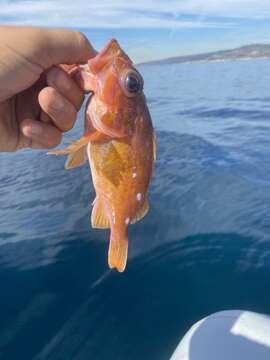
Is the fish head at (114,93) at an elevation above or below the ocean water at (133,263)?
above

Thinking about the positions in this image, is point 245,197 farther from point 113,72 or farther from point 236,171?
point 113,72

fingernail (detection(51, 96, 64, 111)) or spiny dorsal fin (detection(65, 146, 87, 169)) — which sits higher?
fingernail (detection(51, 96, 64, 111))

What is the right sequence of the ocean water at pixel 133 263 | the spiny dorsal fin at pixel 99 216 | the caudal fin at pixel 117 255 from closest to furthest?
the caudal fin at pixel 117 255
the spiny dorsal fin at pixel 99 216
the ocean water at pixel 133 263

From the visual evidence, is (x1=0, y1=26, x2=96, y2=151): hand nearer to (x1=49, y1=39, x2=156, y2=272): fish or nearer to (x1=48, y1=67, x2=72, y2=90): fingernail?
(x1=48, y1=67, x2=72, y2=90): fingernail

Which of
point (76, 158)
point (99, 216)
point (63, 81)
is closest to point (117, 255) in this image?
point (99, 216)

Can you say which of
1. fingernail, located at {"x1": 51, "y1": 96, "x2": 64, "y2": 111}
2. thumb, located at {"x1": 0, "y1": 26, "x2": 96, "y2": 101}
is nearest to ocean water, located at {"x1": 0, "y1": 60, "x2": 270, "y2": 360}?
fingernail, located at {"x1": 51, "y1": 96, "x2": 64, "y2": 111}

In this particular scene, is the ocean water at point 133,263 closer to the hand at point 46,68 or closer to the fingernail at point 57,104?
the hand at point 46,68

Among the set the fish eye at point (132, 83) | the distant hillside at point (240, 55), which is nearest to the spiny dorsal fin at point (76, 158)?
the fish eye at point (132, 83)
